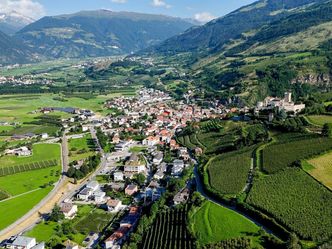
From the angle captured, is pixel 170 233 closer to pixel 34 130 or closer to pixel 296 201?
pixel 296 201

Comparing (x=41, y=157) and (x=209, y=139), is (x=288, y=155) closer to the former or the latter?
(x=209, y=139)

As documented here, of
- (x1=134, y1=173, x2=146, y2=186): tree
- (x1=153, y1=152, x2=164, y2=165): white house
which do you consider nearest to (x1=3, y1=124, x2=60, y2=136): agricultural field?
(x1=153, y1=152, x2=164, y2=165): white house

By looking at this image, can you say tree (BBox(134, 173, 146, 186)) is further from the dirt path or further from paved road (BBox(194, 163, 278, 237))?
the dirt path

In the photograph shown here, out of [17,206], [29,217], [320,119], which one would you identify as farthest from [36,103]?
[320,119]

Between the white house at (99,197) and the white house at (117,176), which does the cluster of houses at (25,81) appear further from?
the white house at (99,197)

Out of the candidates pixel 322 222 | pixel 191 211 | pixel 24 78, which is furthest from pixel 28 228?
pixel 24 78
